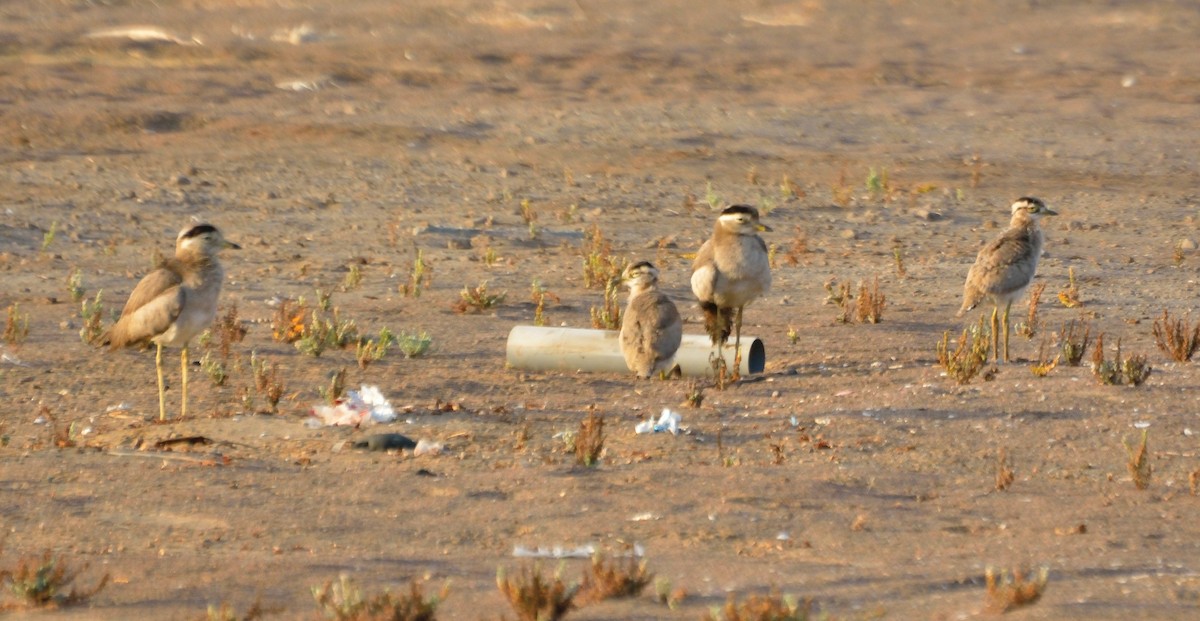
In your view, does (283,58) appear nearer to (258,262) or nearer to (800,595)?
(258,262)

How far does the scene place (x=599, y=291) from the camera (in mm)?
13984

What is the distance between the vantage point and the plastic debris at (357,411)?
9.30 meters

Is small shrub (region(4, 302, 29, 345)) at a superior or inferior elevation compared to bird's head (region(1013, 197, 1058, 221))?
inferior

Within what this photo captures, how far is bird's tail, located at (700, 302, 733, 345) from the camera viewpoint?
11.0 meters

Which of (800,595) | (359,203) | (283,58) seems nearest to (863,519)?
(800,595)

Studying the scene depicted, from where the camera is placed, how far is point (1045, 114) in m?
23.1

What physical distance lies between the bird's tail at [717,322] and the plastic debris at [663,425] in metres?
1.77

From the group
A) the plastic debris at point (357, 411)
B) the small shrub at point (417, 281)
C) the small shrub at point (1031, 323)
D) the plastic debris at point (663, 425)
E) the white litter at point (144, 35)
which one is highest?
the white litter at point (144, 35)

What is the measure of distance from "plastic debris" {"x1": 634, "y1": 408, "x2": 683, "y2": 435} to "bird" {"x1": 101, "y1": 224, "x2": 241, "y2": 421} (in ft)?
8.65

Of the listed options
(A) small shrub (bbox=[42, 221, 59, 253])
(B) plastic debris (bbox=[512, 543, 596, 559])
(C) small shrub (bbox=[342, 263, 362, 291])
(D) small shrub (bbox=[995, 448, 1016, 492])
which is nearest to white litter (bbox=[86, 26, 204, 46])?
(A) small shrub (bbox=[42, 221, 59, 253])

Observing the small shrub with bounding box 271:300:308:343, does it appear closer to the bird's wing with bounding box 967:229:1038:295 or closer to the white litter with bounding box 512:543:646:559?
the bird's wing with bounding box 967:229:1038:295

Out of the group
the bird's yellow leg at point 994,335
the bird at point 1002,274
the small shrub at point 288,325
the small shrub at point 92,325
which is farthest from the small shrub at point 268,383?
the bird's yellow leg at point 994,335

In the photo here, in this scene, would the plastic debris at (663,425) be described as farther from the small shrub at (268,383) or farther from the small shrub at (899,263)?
the small shrub at (899,263)

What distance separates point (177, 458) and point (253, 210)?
940 centimetres
